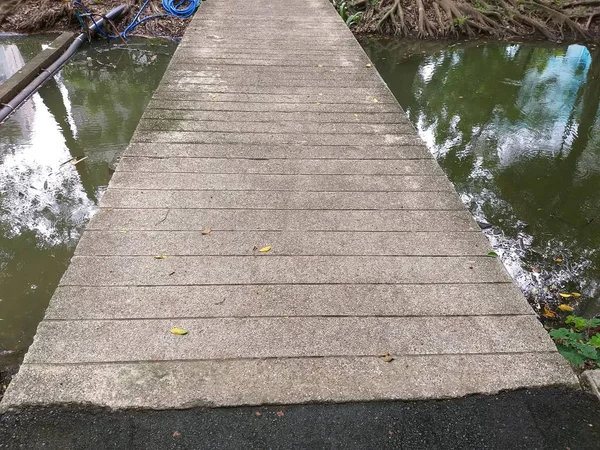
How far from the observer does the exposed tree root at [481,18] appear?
9875 mm

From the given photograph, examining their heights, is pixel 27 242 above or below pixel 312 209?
below

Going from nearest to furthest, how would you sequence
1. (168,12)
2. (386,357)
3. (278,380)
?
(278,380) < (386,357) < (168,12)

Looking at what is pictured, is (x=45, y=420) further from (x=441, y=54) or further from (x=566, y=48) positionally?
(x=566, y=48)

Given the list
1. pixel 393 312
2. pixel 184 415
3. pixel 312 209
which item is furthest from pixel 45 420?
pixel 312 209

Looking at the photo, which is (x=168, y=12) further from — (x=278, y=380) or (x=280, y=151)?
(x=278, y=380)

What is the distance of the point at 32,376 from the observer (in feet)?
5.80

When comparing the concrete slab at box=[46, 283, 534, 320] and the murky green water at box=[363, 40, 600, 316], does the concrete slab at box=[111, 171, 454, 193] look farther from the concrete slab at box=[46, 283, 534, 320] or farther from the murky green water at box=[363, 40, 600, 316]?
the murky green water at box=[363, 40, 600, 316]

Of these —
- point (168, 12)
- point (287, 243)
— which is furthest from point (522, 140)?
point (168, 12)

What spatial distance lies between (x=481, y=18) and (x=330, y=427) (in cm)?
1064

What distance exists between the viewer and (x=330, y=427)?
1.64 meters

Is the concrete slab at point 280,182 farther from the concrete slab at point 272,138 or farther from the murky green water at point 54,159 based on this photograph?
the murky green water at point 54,159

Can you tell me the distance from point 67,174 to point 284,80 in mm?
2546

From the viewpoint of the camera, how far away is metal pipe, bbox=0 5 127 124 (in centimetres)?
598

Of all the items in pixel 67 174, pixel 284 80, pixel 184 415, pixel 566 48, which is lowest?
pixel 566 48
